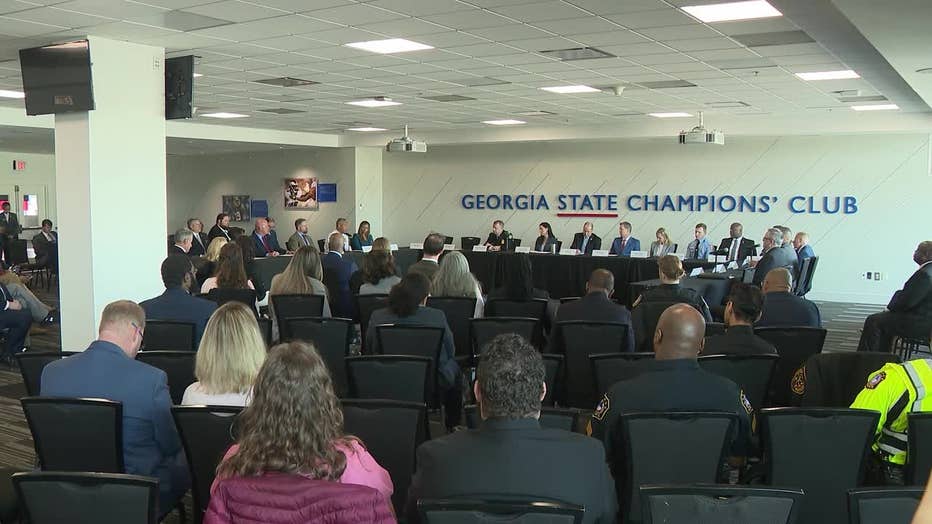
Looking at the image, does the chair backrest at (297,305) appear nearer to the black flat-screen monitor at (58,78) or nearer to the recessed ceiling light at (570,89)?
the black flat-screen monitor at (58,78)

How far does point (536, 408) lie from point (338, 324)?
3.38 m

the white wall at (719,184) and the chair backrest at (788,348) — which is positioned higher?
the white wall at (719,184)

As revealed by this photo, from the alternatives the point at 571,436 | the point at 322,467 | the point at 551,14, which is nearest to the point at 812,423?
the point at 571,436

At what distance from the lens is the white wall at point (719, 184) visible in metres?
14.6

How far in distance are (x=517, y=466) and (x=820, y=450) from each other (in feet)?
5.25

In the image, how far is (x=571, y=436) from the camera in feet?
7.70

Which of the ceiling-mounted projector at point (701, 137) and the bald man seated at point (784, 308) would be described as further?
the ceiling-mounted projector at point (701, 137)

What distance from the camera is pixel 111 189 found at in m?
7.51

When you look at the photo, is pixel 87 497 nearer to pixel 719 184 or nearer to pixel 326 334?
pixel 326 334

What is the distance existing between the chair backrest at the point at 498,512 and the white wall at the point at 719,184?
14649 millimetres

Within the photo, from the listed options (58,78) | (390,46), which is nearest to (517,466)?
(390,46)

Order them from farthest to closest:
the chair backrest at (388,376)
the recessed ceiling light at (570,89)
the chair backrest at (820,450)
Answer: the recessed ceiling light at (570,89), the chair backrest at (388,376), the chair backrest at (820,450)

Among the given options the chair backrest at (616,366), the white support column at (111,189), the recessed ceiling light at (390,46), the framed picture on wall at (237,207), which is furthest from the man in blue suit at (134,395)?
the framed picture on wall at (237,207)

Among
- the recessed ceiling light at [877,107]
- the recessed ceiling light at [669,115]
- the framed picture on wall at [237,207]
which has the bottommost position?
the framed picture on wall at [237,207]
